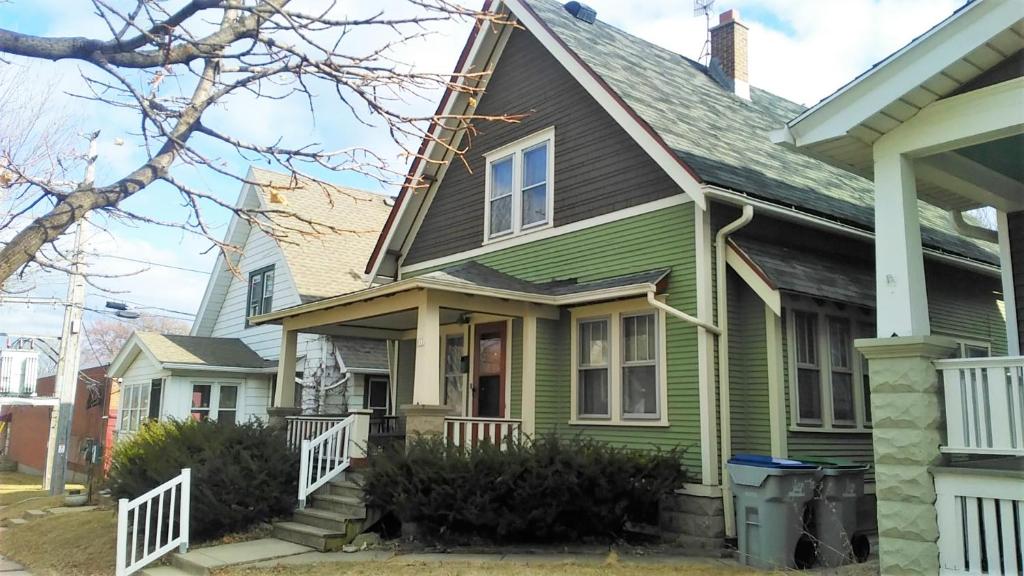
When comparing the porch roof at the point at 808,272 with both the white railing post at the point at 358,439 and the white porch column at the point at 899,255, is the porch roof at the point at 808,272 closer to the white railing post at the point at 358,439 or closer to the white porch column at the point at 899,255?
the white porch column at the point at 899,255

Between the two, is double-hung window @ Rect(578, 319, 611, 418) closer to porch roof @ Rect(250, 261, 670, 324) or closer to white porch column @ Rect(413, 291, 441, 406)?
porch roof @ Rect(250, 261, 670, 324)

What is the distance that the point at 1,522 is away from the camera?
14.8 meters

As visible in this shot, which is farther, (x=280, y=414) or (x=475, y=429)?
(x=280, y=414)

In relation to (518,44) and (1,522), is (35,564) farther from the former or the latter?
(518,44)

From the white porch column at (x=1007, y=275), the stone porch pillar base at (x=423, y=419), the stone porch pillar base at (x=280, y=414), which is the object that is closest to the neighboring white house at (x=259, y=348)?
the stone porch pillar base at (x=280, y=414)

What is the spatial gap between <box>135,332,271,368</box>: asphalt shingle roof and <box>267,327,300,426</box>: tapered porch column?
643 cm

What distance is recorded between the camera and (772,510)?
7.95 metres

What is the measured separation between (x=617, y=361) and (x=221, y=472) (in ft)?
17.2

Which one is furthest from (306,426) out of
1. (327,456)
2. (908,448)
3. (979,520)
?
(979,520)

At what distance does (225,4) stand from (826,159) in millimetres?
5460

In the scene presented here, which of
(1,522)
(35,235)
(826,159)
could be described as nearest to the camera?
(35,235)

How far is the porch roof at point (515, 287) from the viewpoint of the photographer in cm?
973

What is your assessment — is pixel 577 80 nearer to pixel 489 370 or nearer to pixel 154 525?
pixel 489 370

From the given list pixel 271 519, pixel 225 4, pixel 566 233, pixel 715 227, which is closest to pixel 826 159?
pixel 715 227
